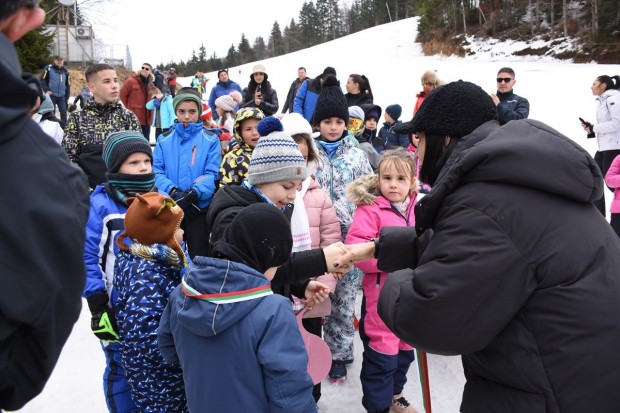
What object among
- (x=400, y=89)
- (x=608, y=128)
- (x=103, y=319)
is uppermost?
(x=103, y=319)

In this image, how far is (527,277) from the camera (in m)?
1.51

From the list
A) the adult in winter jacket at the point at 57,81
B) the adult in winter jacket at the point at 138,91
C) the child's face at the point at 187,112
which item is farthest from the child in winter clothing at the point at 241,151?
the adult in winter jacket at the point at 57,81

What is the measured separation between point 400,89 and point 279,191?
2274 cm

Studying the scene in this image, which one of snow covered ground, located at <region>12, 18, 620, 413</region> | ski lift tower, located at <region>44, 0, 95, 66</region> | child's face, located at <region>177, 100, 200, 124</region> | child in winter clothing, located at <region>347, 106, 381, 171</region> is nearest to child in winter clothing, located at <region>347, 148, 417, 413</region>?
snow covered ground, located at <region>12, 18, 620, 413</region>

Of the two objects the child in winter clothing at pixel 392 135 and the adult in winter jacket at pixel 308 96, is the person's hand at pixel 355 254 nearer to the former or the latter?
the child in winter clothing at pixel 392 135

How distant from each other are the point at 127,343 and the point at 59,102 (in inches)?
614

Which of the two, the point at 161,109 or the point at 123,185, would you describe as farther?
the point at 161,109

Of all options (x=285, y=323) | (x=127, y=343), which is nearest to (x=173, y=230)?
(x=127, y=343)

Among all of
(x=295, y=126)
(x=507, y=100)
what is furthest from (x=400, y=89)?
(x=295, y=126)

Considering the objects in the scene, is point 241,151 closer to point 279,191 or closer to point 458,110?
point 279,191

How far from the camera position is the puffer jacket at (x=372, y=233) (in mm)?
3299

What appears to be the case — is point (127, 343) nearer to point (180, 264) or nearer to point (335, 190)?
point (180, 264)

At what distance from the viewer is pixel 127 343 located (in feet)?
7.91

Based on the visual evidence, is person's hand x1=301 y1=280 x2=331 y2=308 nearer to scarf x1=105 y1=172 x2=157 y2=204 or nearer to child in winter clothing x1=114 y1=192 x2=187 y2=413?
child in winter clothing x1=114 y1=192 x2=187 y2=413
